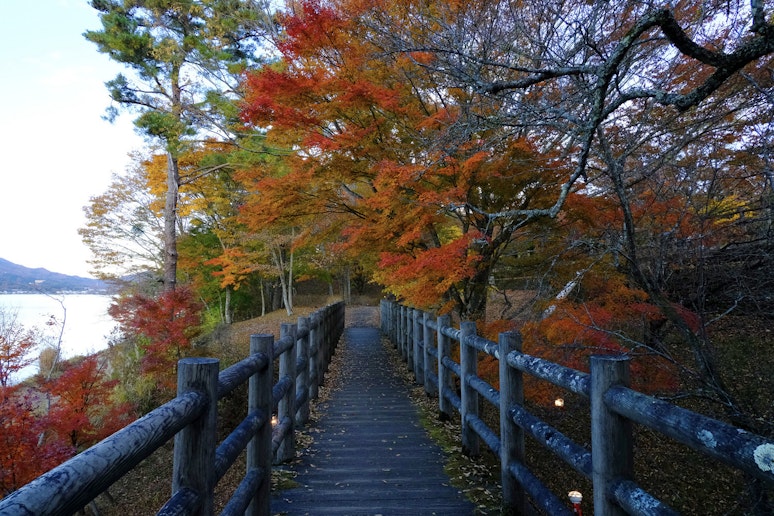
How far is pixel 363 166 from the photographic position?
8992mm

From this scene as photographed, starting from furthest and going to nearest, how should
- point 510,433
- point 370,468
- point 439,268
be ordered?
point 439,268 → point 370,468 → point 510,433

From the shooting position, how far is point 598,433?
2.22 meters

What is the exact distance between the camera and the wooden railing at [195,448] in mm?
1150

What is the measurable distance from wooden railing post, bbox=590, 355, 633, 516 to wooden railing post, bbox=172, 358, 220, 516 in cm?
186

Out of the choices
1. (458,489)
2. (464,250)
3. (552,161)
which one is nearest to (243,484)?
(458,489)

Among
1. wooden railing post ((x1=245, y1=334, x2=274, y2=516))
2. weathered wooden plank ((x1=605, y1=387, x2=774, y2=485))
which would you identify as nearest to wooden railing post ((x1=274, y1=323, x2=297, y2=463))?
wooden railing post ((x1=245, y1=334, x2=274, y2=516))

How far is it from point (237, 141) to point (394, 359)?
28.9 feet

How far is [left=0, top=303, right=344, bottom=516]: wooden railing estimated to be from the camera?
3.77 feet

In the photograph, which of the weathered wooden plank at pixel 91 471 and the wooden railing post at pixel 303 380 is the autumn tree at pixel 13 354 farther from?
the weathered wooden plank at pixel 91 471

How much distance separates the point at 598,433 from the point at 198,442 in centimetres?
190

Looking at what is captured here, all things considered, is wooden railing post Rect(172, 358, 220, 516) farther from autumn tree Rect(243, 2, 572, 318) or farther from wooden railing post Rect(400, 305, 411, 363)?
wooden railing post Rect(400, 305, 411, 363)

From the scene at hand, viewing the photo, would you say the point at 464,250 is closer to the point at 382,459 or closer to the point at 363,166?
the point at 363,166

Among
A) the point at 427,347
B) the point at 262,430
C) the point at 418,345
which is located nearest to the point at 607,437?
the point at 262,430

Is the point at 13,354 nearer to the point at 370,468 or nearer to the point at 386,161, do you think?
the point at 386,161
